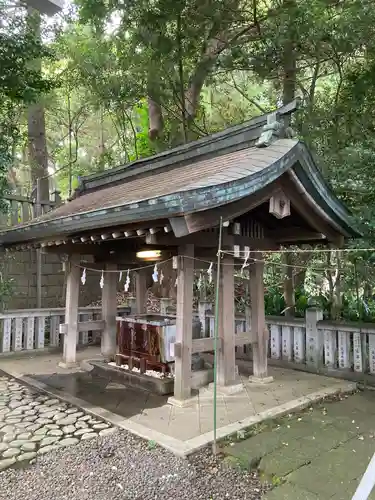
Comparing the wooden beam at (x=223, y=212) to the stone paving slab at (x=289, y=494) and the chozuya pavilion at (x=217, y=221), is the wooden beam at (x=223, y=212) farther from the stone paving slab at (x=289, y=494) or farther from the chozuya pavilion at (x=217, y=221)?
the stone paving slab at (x=289, y=494)

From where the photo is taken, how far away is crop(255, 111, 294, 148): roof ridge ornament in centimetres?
554

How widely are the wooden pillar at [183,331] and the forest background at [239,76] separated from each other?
5.81 feet

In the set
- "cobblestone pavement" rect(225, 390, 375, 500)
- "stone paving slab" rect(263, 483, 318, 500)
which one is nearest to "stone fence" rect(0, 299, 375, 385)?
"cobblestone pavement" rect(225, 390, 375, 500)

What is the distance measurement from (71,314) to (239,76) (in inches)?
438

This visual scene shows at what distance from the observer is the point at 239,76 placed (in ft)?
47.2

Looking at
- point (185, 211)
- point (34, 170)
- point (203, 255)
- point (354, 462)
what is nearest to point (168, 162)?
point (203, 255)

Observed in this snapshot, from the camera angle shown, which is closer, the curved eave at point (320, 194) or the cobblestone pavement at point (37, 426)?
the cobblestone pavement at point (37, 426)

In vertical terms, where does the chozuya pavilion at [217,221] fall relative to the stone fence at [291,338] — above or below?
above

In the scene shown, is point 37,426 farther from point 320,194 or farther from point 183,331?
point 320,194

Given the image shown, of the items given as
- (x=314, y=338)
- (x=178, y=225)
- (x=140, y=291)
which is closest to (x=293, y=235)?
(x=314, y=338)

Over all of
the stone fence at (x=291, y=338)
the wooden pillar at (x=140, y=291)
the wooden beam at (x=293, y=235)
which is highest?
the wooden beam at (x=293, y=235)

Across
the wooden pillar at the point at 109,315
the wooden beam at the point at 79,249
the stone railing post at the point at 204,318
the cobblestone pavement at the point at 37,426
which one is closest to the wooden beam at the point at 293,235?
the stone railing post at the point at 204,318

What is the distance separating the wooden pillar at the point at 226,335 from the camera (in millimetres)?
5922

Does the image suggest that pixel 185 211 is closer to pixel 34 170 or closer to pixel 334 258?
pixel 334 258
